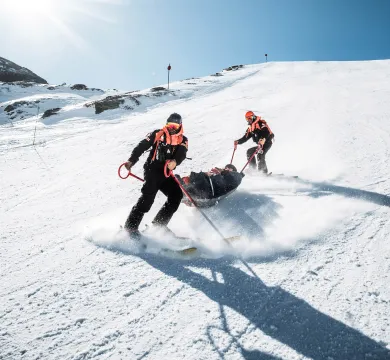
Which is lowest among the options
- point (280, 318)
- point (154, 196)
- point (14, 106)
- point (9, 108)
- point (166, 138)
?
point (280, 318)

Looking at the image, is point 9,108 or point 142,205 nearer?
point 142,205

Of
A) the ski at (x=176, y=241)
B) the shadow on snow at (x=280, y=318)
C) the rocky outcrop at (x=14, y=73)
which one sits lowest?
the shadow on snow at (x=280, y=318)

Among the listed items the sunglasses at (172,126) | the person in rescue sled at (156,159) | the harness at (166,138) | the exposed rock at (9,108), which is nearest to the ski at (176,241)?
the person in rescue sled at (156,159)

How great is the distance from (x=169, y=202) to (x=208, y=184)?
1.02 m

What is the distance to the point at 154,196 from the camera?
4.18m

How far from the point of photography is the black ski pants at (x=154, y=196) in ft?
13.4

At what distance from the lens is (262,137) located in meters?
7.59

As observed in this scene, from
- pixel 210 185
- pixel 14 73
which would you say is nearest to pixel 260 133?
pixel 210 185

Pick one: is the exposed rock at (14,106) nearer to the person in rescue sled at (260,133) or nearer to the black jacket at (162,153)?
the person in rescue sled at (260,133)

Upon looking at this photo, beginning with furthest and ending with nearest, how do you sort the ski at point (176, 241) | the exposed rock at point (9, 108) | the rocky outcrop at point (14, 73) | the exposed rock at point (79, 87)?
1. the rocky outcrop at point (14, 73)
2. the exposed rock at point (79, 87)
3. the exposed rock at point (9, 108)
4. the ski at point (176, 241)

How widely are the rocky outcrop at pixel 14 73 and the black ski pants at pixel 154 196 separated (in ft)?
220

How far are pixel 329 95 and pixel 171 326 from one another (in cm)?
1798

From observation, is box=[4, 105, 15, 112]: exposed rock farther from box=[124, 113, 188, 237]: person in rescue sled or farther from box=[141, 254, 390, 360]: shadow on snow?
box=[141, 254, 390, 360]: shadow on snow

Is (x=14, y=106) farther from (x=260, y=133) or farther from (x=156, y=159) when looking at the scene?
(x=156, y=159)
